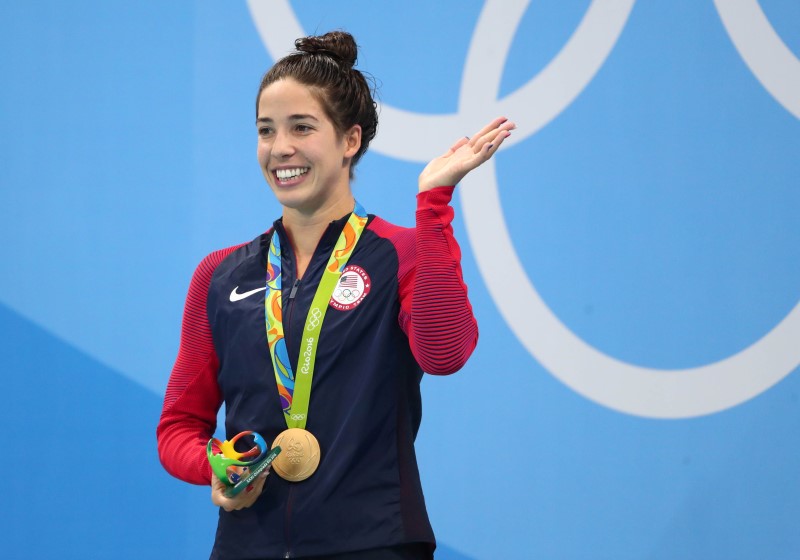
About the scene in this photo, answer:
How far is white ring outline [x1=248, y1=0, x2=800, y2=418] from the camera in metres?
2.89

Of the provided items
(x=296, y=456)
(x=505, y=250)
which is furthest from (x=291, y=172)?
(x=505, y=250)

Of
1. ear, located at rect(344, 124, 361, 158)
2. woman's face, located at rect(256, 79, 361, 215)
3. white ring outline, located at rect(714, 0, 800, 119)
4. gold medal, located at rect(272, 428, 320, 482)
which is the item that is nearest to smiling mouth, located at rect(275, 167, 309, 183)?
woman's face, located at rect(256, 79, 361, 215)

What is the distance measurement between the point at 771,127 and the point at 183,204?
1.75 m

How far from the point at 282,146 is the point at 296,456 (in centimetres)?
52

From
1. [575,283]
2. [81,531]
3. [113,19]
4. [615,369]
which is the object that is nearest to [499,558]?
[615,369]

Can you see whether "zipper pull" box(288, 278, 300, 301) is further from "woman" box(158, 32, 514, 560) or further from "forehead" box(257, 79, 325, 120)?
"forehead" box(257, 79, 325, 120)

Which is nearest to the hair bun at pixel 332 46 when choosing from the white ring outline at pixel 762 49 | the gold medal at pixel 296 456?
the gold medal at pixel 296 456

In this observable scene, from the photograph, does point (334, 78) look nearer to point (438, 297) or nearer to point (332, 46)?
point (332, 46)

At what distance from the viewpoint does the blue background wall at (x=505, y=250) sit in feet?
9.52

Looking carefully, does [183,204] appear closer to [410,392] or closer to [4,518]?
[4,518]

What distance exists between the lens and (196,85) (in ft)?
10.2

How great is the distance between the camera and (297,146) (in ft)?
5.64

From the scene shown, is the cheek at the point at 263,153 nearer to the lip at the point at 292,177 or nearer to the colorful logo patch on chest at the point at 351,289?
the lip at the point at 292,177

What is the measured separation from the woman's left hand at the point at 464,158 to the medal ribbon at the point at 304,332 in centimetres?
23
